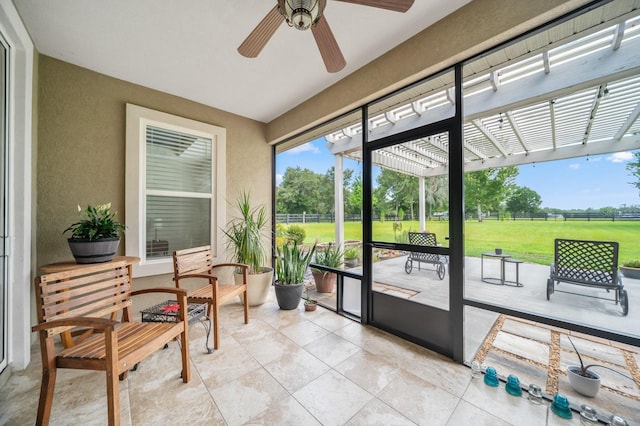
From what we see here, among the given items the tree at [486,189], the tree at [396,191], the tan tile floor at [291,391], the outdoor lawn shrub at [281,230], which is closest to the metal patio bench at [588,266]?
the tree at [486,189]

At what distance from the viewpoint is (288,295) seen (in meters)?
3.19

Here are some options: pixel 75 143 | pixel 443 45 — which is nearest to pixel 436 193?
pixel 443 45

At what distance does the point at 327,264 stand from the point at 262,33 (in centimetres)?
272

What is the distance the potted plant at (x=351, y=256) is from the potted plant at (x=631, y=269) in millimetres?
2096

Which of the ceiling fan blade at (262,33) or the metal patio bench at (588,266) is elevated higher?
the ceiling fan blade at (262,33)

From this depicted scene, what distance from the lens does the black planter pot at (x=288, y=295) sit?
10.5 ft

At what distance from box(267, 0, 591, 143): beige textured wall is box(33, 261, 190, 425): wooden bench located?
264 cm

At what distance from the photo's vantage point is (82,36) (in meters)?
2.23

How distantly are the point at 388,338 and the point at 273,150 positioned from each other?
3454mm

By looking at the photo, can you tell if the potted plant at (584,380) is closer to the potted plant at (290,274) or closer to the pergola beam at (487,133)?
the pergola beam at (487,133)

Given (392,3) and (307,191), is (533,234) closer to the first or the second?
(392,3)

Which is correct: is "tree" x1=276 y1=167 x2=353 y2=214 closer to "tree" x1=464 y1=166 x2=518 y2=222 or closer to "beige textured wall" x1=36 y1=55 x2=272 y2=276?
"tree" x1=464 y1=166 x2=518 y2=222

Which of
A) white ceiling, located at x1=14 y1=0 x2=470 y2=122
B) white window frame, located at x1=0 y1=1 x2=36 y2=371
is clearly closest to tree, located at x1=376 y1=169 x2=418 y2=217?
white ceiling, located at x1=14 y1=0 x2=470 y2=122

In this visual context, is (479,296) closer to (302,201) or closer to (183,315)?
(183,315)
